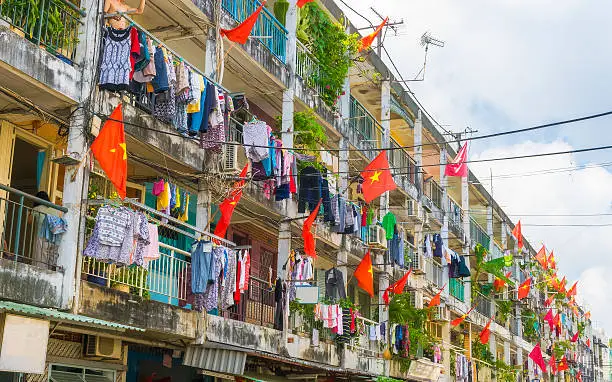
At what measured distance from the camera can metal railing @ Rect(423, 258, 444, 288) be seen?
95.3ft

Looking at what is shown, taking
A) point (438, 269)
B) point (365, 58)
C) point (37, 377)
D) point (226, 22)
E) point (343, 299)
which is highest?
point (365, 58)

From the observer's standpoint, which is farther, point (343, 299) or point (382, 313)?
point (382, 313)

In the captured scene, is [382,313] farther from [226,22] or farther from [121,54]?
[121,54]

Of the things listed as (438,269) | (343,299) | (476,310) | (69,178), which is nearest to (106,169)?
(69,178)

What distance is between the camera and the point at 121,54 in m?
12.5

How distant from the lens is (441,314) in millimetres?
30422

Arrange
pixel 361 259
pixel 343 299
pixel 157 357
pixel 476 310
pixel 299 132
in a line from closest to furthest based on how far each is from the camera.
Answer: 1. pixel 157 357
2. pixel 299 132
3. pixel 343 299
4. pixel 361 259
5. pixel 476 310

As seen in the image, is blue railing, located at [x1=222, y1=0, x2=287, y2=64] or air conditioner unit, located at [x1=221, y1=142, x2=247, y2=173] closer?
air conditioner unit, located at [x1=221, y1=142, x2=247, y2=173]

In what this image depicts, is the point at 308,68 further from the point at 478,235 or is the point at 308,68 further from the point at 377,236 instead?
the point at 478,235

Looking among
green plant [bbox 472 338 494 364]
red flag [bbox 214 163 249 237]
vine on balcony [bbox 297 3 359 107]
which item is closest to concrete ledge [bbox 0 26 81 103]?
red flag [bbox 214 163 249 237]

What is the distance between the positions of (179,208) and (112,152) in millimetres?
4443

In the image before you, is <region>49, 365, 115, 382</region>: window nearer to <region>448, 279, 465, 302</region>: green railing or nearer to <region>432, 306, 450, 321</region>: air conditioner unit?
<region>432, 306, 450, 321</region>: air conditioner unit

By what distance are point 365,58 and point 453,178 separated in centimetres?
1376

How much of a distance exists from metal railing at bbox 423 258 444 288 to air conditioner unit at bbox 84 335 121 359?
1571 cm
